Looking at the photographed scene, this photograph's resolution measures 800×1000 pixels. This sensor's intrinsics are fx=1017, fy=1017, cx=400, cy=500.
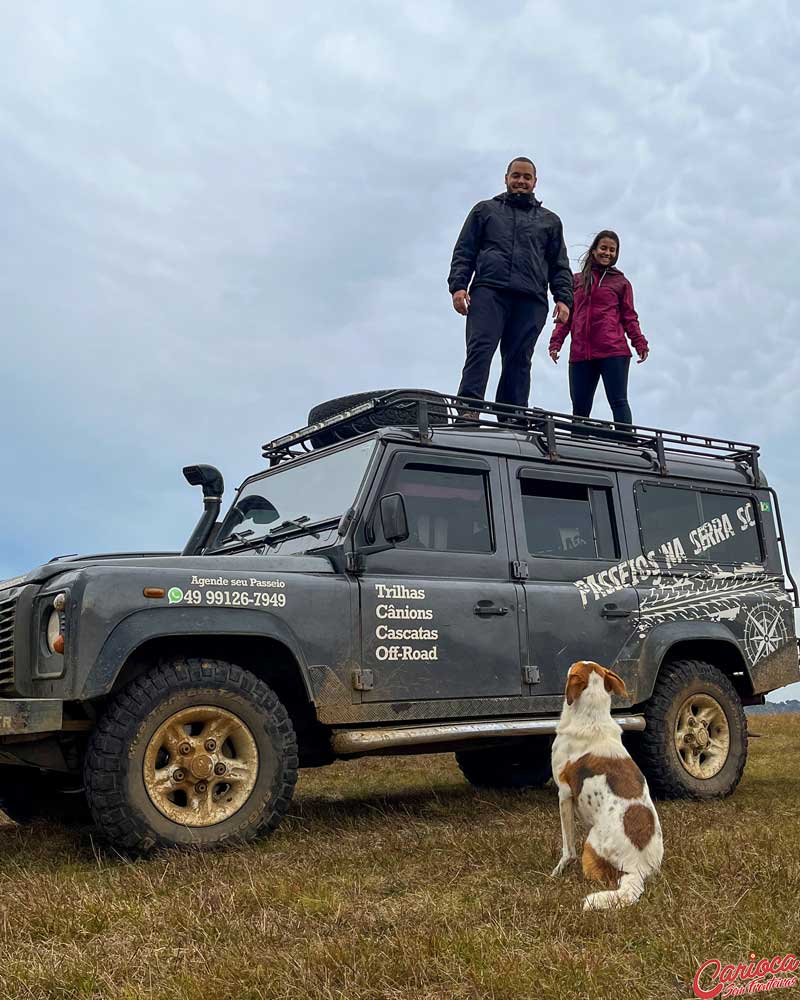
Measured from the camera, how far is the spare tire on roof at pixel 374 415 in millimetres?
6262

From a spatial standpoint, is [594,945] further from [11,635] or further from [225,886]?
[11,635]

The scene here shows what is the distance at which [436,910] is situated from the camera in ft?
11.9

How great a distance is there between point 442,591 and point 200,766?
1700mm

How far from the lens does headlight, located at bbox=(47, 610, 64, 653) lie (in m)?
4.70

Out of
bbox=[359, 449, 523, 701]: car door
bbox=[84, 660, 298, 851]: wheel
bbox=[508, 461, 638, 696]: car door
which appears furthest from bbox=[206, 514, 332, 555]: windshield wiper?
bbox=[508, 461, 638, 696]: car door

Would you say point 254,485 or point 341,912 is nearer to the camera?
point 341,912

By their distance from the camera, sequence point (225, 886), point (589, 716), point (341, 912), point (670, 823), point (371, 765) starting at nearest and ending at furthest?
point (341, 912) < point (225, 886) < point (589, 716) < point (670, 823) < point (371, 765)

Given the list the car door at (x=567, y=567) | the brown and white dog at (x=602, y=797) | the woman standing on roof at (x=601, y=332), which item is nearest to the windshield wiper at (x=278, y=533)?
the car door at (x=567, y=567)

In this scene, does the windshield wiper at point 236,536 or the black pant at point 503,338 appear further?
the black pant at point 503,338

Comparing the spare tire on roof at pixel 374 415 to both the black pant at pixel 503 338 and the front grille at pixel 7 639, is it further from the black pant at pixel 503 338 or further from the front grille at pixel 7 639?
the front grille at pixel 7 639

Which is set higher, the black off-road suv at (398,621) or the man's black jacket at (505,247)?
the man's black jacket at (505,247)

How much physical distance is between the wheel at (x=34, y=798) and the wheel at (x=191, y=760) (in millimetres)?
1566

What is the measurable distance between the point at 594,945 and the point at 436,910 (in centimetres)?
65

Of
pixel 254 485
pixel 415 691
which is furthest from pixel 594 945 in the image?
pixel 254 485
